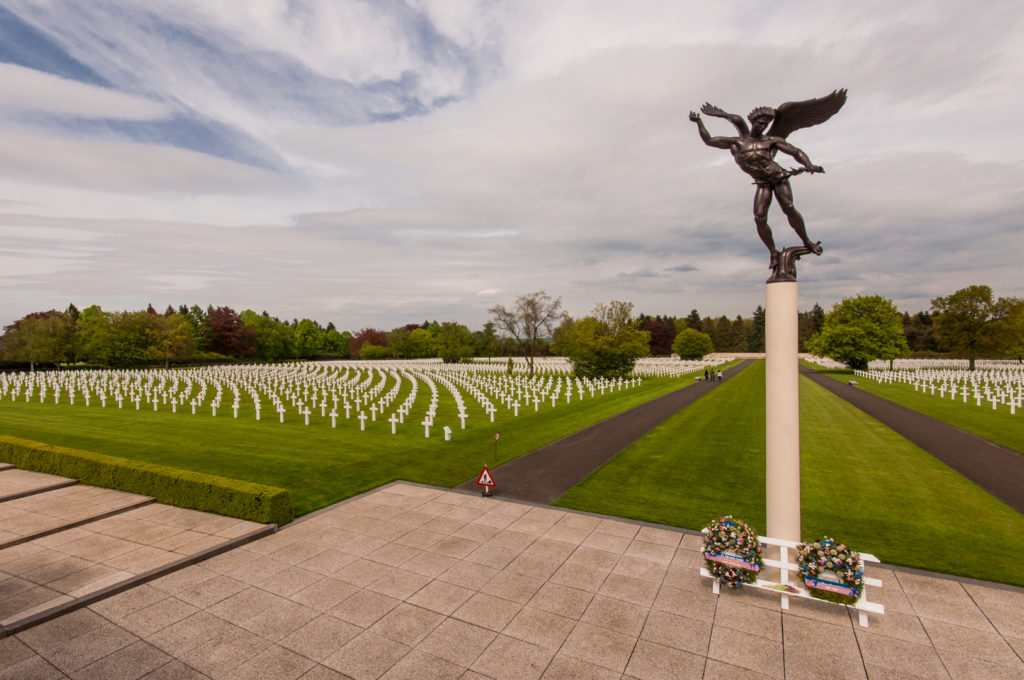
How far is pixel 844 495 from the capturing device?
1209 cm

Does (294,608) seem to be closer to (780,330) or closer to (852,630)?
(852,630)

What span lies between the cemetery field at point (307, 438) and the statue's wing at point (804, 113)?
1132 centimetres

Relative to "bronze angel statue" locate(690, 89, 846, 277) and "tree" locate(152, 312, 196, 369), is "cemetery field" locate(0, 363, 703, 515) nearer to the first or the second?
"bronze angel statue" locate(690, 89, 846, 277)

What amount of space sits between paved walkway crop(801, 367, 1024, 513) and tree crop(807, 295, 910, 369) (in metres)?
40.2

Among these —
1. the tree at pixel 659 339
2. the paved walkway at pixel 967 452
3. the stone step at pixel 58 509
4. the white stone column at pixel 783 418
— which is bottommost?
the stone step at pixel 58 509

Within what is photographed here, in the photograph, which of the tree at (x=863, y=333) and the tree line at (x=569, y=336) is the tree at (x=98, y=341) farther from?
the tree at (x=863, y=333)

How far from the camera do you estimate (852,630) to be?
621 centimetres

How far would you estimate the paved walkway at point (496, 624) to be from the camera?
18.1 ft

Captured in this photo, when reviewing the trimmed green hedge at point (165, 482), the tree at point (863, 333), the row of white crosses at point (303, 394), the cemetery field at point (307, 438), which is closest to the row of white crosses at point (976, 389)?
the tree at point (863, 333)

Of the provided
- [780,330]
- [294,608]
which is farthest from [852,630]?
[294,608]

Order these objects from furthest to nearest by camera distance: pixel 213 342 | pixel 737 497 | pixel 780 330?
pixel 213 342 → pixel 737 497 → pixel 780 330

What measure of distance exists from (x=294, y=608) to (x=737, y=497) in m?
10.3

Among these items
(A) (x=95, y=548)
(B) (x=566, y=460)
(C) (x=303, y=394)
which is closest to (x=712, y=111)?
(B) (x=566, y=460)

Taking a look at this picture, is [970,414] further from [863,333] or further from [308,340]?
[308,340]
